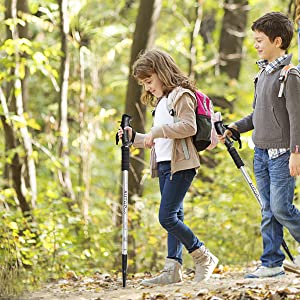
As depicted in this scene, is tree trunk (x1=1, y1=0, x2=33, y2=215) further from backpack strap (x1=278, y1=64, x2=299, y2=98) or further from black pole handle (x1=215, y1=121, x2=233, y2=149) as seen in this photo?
backpack strap (x1=278, y1=64, x2=299, y2=98)

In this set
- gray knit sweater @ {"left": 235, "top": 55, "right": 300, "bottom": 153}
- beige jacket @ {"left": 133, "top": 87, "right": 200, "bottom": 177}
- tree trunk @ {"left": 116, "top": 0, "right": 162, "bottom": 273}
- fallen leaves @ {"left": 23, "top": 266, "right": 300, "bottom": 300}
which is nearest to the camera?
fallen leaves @ {"left": 23, "top": 266, "right": 300, "bottom": 300}

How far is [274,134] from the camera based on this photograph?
4.99m

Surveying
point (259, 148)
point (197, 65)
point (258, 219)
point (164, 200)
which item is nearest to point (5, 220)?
point (164, 200)

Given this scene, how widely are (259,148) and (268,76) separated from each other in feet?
1.76

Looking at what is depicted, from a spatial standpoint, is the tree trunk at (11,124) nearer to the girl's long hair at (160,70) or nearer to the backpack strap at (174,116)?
the girl's long hair at (160,70)

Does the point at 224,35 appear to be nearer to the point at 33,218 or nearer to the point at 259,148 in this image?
the point at 33,218

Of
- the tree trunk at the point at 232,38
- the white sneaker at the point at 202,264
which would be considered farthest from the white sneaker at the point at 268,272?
the tree trunk at the point at 232,38

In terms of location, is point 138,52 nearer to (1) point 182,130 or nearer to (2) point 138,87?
(2) point 138,87

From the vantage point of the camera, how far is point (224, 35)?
12.7 m

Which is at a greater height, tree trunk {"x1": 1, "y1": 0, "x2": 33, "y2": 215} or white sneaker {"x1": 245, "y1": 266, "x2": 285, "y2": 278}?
tree trunk {"x1": 1, "y1": 0, "x2": 33, "y2": 215}

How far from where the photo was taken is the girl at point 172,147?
5.01 m

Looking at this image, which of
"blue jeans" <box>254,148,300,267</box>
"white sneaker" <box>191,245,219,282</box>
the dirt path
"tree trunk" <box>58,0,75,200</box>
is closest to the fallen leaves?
the dirt path

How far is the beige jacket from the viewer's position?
4926 mm

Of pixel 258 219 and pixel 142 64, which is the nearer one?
pixel 142 64
